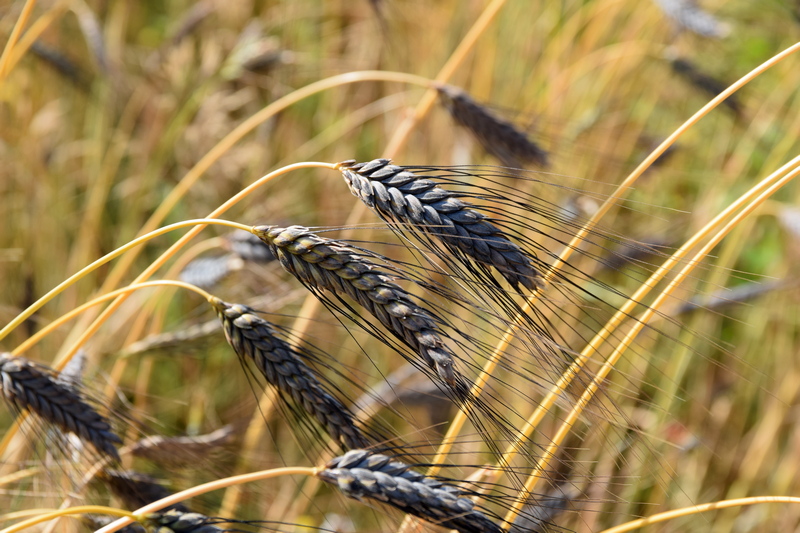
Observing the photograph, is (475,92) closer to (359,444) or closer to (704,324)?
(704,324)

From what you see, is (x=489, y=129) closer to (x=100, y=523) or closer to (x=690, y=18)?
(x=690, y=18)

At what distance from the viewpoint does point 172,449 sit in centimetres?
96

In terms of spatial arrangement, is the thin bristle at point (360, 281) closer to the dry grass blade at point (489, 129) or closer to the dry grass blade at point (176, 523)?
the dry grass blade at point (176, 523)

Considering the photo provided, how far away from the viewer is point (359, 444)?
0.75 metres

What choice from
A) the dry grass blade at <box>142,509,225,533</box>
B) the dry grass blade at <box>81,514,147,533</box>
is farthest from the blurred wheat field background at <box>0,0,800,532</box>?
the dry grass blade at <box>142,509,225,533</box>

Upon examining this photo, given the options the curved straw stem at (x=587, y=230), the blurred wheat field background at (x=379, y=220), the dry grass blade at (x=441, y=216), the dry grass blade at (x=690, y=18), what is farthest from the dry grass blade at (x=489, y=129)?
the dry grass blade at (x=690, y=18)

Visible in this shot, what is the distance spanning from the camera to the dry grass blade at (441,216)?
59cm

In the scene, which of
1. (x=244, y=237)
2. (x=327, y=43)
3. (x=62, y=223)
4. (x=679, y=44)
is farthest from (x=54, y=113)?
(x=679, y=44)

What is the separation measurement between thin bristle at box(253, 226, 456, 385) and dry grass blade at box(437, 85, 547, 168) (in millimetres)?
591

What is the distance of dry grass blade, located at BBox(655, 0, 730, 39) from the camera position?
1524 mm

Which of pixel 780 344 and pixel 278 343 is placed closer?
pixel 278 343

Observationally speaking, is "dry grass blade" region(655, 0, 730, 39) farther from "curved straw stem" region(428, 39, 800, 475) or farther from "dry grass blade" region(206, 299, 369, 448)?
"dry grass blade" region(206, 299, 369, 448)

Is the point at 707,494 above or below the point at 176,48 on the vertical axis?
below

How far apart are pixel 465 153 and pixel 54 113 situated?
1.57 metres
